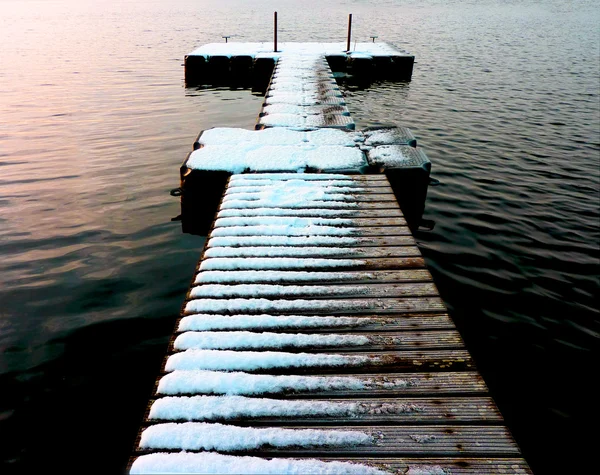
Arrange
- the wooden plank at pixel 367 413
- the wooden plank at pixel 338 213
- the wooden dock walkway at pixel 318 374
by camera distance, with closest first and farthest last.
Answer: the wooden dock walkway at pixel 318 374 → the wooden plank at pixel 367 413 → the wooden plank at pixel 338 213

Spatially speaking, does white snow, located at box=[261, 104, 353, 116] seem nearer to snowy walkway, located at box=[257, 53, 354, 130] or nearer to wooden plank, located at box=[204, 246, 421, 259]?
snowy walkway, located at box=[257, 53, 354, 130]

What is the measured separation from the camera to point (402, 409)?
225cm

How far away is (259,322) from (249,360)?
0.37 m

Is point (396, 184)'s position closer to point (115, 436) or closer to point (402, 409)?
point (402, 409)

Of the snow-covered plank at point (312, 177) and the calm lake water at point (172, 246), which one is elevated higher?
the snow-covered plank at point (312, 177)

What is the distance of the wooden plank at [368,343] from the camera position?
264 centimetres

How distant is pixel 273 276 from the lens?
11.1 feet

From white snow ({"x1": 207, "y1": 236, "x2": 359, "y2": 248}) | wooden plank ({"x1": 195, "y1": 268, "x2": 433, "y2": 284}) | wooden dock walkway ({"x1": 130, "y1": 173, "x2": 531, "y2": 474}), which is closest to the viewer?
wooden dock walkway ({"x1": 130, "y1": 173, "x2": 531, "y2": 474})

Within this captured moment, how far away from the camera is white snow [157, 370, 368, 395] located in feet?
7.64

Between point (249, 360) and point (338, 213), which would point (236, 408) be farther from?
point (338, 213)

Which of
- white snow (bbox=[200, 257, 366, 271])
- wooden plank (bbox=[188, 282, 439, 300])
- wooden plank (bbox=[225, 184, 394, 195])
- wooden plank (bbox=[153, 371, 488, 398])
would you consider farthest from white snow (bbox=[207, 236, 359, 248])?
wooden plank (bbox=[153, 371, 488, 398])

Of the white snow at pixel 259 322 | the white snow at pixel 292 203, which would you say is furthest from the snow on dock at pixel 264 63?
the white snow at pixel 259 322

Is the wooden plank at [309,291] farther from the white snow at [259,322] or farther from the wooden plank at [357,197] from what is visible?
the wooden plank at [357,197]

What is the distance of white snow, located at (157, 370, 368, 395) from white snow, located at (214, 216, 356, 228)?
2003mm
